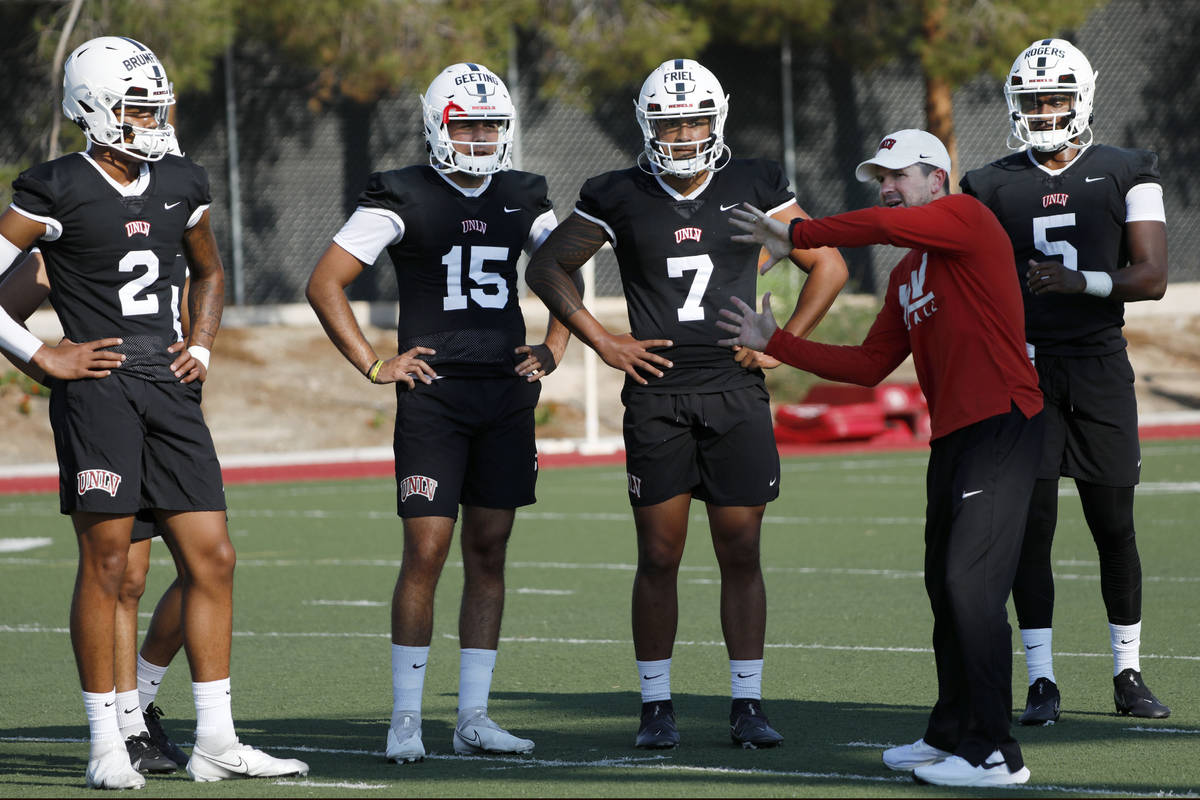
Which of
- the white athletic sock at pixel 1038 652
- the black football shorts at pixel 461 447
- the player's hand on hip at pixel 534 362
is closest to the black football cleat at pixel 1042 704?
the white athletic sock at pixel 1038 652

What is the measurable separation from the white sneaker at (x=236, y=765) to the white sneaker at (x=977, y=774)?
6.50 ft

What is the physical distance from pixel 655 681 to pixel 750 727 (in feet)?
1.21

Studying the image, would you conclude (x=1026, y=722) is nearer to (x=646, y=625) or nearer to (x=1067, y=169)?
(x=646, y=625)

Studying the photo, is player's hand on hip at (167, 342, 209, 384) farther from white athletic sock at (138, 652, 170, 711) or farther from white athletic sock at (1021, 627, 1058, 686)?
white athletic sock at (1021, 627, 1058, 686)

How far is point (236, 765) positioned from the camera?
536 cm

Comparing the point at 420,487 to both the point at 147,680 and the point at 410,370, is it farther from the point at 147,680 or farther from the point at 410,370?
the point at 147,680

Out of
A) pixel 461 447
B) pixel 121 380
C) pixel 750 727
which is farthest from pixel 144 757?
pixel 750 727

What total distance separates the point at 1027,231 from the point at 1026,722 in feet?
5.85

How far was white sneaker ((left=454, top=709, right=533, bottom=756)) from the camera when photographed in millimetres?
5691

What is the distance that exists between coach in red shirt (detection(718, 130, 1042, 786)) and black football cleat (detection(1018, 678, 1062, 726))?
2.82 feet

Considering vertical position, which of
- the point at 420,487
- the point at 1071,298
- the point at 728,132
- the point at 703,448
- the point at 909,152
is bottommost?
the point at 420,487

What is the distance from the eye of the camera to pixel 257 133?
23.3 m

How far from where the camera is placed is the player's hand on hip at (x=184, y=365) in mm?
5457

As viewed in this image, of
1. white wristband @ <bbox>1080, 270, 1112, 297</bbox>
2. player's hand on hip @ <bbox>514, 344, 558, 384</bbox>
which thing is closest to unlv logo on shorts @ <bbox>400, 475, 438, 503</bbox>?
player's hand on hip @ <bbox>514, 344, 558, 384</bbox>
